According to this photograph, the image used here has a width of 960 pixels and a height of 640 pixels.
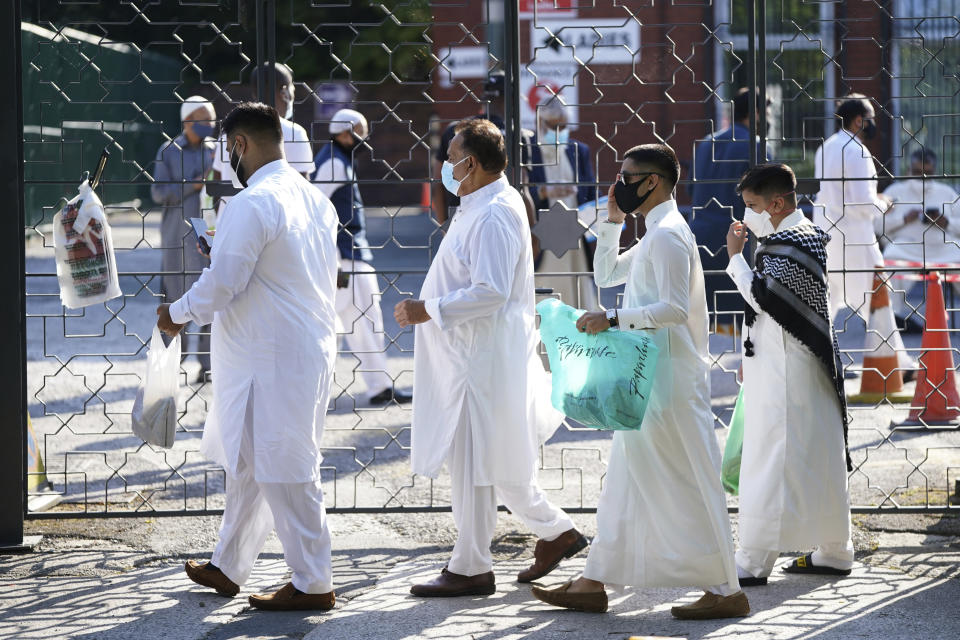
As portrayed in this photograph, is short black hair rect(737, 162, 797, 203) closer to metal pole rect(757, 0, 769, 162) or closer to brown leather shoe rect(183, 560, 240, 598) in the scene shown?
metal pole rect(757, 0, 769, 162)

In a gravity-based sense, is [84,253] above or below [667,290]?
above

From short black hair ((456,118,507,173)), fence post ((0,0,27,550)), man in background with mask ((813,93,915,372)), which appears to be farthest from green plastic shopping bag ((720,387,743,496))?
man in background with mask ((813,93,915,372))

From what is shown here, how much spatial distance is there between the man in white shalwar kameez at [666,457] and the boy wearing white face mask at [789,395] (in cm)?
42

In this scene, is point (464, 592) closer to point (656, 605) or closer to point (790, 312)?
point (656, 605)

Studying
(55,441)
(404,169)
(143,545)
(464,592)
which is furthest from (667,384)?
(404,169)

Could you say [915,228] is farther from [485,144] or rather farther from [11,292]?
[11,292]

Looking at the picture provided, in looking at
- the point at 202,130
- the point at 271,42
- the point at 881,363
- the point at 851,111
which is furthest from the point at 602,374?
the point at 202,130

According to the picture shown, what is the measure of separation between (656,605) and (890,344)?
14.6 feet

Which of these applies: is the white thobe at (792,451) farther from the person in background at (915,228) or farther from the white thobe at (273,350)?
the person in background at (915,228)

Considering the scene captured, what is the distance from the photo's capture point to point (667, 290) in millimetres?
4695

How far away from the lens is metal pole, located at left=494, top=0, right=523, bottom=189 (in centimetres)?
595

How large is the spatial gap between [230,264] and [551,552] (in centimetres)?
175

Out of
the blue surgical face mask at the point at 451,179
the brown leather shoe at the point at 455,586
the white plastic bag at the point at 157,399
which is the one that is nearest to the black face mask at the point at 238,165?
the white plastic bag at the point at 157,399

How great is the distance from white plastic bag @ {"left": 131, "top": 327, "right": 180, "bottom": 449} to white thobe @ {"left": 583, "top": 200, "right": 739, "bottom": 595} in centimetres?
177
